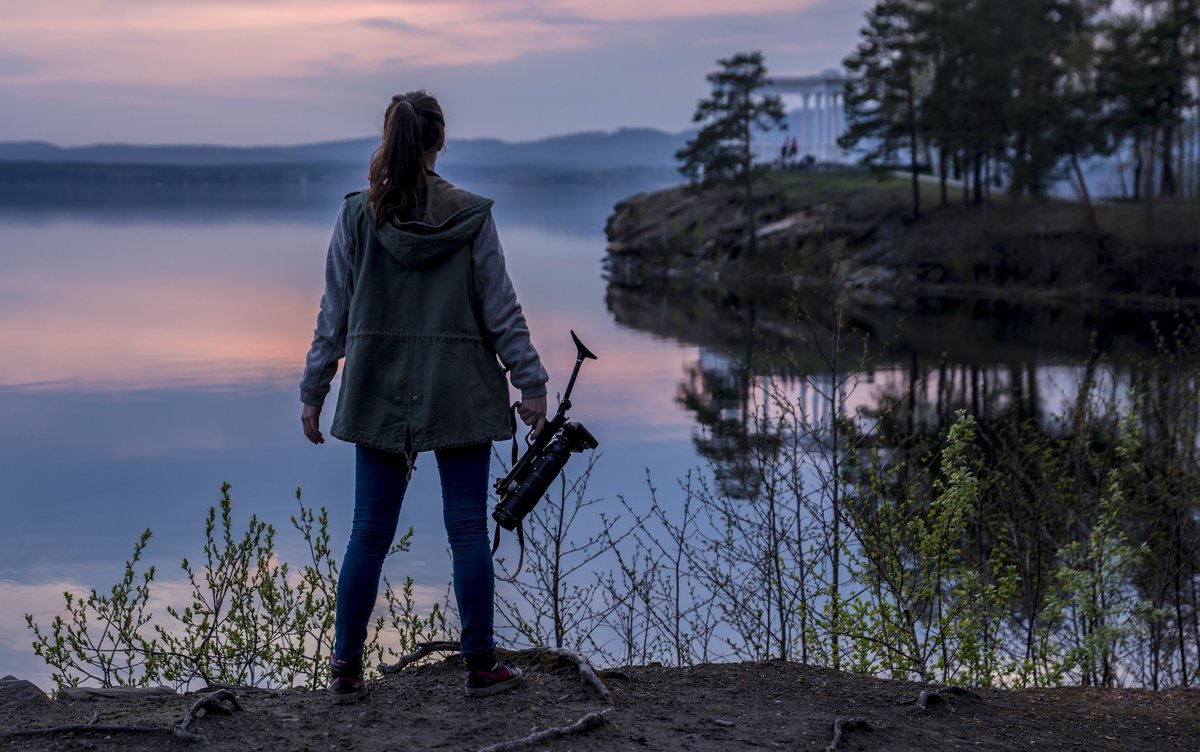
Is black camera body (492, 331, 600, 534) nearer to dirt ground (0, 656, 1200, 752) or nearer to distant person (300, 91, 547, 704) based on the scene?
distant person (300, 91, 547, 704)

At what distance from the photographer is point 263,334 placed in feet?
138

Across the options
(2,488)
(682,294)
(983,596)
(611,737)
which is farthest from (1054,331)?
(611,737)

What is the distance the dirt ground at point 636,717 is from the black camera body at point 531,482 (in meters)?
0.66

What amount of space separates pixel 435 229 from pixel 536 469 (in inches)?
39.2

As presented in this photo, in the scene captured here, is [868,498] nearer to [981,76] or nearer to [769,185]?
[981,76]

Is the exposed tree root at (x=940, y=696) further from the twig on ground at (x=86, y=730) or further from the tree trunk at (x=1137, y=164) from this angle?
the tree trunk at (x=1137, y=164)

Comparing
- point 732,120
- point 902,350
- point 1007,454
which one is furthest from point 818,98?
point 1007,454

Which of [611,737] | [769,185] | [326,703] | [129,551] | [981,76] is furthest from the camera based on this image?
[769,185]

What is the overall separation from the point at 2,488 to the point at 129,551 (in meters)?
5.46

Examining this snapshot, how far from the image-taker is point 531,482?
523 centimetres

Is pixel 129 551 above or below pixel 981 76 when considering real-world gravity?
below

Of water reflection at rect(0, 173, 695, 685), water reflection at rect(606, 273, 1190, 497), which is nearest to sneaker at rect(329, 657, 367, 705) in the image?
water reflection at rect(0, 173, 695, 685)

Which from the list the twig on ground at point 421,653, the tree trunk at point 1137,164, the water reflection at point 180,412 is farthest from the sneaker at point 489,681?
the tree trunk at point 1137,164

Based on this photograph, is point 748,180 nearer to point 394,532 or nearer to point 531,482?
point 531,482
